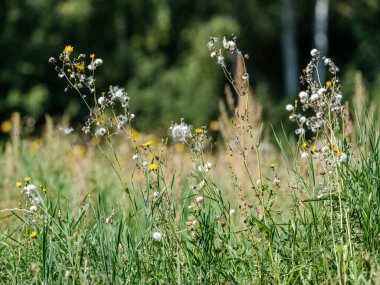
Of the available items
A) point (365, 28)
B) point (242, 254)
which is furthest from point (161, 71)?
point (242, 254)

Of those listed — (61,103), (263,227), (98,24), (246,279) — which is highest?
(98,24)

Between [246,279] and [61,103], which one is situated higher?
[61,103]

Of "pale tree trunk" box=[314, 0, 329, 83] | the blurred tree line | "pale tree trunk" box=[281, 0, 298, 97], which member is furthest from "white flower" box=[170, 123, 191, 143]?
"pale tree trunk" box=[314, 0, 329, 83]

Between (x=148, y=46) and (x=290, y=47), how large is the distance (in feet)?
14.6

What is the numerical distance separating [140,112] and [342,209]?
1737 centimetres

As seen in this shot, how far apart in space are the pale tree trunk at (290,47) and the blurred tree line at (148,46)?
0.04m

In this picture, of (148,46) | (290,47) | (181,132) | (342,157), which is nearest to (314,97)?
(342,157)

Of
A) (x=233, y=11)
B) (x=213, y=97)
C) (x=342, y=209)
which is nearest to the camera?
(x=342, y=209)

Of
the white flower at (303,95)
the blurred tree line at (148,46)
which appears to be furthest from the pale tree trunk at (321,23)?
the white flower at (303,95)

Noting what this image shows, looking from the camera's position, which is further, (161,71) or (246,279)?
(161,71)

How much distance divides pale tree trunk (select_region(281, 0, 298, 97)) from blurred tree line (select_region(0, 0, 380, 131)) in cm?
4

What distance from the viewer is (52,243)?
2.25 m

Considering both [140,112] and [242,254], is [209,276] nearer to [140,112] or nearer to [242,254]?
[242,254]

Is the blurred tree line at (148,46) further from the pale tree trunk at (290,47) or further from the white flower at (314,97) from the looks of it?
the white flower at (314,97)
